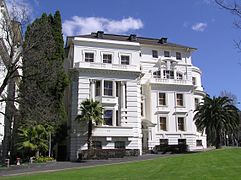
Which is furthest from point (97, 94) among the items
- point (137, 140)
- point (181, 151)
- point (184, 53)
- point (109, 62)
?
point (184, 53)

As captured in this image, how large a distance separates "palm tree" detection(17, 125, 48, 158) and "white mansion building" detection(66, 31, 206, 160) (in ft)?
22.2

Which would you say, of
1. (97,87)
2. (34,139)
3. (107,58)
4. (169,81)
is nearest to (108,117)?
(97,87)

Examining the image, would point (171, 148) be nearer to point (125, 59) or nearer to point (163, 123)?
point (163, 123)

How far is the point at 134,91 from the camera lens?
45844 mm

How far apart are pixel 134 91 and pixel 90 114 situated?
8688mm

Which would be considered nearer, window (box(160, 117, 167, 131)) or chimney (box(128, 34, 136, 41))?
window (box(160, 117, 167, 131))

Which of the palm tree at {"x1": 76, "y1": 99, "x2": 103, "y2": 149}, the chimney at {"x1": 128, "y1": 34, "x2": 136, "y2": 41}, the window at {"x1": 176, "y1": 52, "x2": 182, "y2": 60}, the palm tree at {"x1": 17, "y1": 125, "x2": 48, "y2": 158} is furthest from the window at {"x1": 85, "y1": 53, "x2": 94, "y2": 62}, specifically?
the window at {"x1": 176, "y1": 52, "x2": 182, "y2": 60}

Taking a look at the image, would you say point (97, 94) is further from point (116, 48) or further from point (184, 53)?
point (184, 53)

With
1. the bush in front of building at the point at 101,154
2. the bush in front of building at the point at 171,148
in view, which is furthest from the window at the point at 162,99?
the bush in front of building at the point at 101,154

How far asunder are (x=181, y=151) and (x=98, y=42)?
19.6m

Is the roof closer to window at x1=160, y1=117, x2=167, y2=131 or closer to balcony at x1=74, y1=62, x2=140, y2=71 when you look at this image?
balcony at x1=74, y1=62, x2=140, y2=71

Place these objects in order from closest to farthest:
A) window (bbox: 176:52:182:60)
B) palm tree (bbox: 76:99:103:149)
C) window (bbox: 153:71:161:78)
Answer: palm tree (bbox: 76:99:103:149) → window (bbox: 153:71:161:78) → window (bbox: 176:52:182:60)

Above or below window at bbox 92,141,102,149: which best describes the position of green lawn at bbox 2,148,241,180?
below

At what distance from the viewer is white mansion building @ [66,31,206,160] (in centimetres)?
4384
